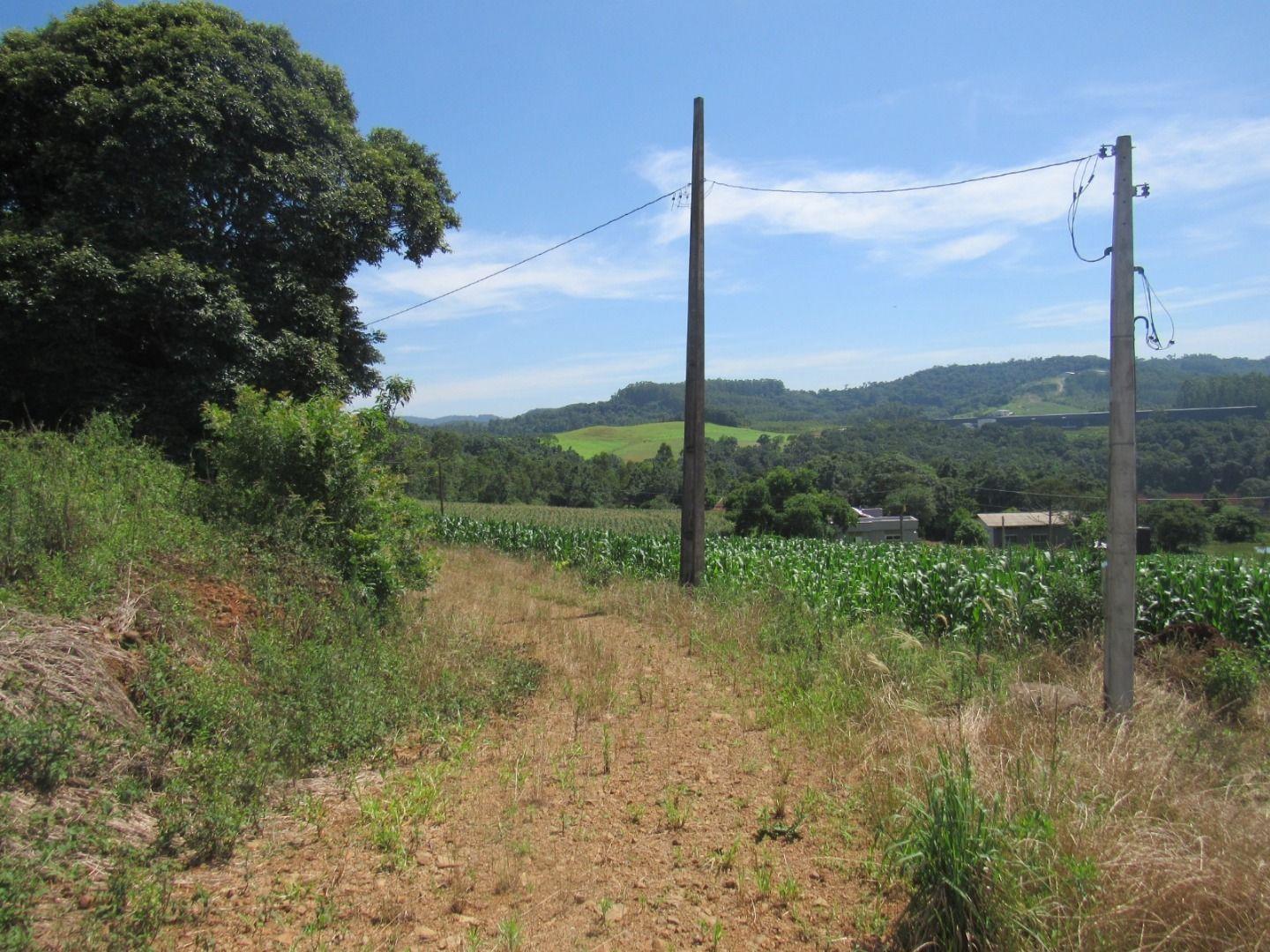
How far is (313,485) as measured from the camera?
9344mm

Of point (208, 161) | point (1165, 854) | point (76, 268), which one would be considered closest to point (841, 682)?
point (1165, 854)

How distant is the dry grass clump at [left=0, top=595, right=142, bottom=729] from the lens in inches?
175

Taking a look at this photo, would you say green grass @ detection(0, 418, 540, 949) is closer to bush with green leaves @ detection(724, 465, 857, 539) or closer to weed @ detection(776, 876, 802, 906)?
weed @ detection(776, 876, 802, 906)

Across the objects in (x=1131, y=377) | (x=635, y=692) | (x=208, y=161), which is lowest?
(x=635, y=692)

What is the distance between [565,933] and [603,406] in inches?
4795

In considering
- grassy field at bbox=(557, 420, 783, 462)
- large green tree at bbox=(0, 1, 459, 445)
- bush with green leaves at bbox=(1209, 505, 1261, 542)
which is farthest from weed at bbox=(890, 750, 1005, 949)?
grassy field at bbox=(557, 420, 783, 462)

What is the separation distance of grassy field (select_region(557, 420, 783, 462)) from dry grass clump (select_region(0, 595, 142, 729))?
70724mm

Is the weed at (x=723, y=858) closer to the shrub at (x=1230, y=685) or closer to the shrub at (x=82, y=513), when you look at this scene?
the shrub at (x=82, y=513)

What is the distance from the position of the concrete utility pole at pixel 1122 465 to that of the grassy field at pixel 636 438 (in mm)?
70153

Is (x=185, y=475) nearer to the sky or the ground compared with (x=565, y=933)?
nearer to the sky

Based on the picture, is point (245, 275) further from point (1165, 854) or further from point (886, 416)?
point (886, 416)

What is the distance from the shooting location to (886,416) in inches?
3169

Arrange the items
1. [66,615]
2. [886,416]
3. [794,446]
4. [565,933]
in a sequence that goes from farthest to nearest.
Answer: [886,416]
[794,446]
[66,615]
[565,933]

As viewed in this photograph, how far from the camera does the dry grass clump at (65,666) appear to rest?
4.46 m
